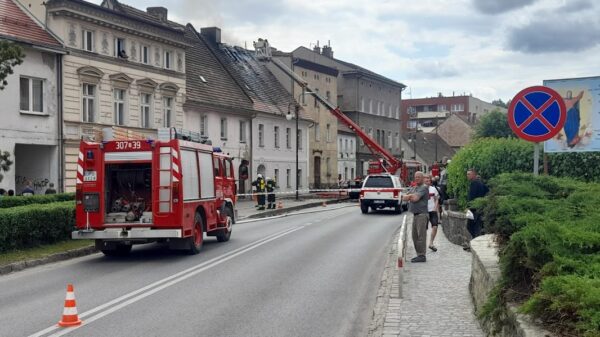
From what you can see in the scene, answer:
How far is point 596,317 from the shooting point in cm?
375

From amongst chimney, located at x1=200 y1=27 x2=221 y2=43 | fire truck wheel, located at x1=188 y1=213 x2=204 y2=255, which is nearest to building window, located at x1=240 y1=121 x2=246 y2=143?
chimney, located at x1=200 y1=27 x2=221 y2=43

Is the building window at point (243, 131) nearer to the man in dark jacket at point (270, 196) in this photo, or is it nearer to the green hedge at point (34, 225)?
the man in dark jacket at point (270, 196)

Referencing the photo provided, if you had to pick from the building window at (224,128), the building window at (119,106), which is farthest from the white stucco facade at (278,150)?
the building window at (119,106)

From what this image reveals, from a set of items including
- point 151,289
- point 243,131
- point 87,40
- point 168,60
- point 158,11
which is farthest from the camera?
point 243,131

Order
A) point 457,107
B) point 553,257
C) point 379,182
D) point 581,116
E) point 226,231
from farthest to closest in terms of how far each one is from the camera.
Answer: point 457,107 → point 379,182 → point 226,231 → point 581,116 → point 553,257

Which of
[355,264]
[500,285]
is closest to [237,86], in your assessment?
[355,264]

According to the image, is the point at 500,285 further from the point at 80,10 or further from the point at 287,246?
the point at 80,10

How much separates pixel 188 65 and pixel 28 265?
29650 millimetres

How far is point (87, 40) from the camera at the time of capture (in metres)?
31.4

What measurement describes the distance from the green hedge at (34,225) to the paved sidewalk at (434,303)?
337 inches

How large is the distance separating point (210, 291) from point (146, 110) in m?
26.0

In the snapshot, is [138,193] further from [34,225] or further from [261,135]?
[261,135]

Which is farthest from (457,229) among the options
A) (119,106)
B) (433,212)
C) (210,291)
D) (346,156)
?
(346,156)

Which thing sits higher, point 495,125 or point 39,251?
point 495,125
